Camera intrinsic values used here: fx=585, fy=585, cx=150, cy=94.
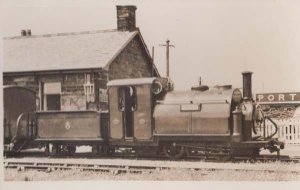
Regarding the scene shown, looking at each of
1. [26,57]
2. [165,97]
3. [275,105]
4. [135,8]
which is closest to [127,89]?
[165,97]

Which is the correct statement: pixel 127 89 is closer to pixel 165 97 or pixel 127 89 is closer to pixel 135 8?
pixel 165 97

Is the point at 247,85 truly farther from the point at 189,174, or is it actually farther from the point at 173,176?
the point at 173,176

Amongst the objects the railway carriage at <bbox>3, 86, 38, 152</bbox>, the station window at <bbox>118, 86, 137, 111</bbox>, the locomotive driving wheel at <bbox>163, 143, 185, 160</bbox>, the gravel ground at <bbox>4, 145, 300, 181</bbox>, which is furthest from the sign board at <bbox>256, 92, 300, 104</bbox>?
the railway carriage at <bbox>3, 86, 38, 152</bbox>

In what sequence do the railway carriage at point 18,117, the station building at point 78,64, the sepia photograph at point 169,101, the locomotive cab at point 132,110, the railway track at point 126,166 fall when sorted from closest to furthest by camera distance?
the railway track at point 126,166 → the sepia photograph at point 169,101 → the locomotive cab at point 132,110 → the railway carriage at point 18,117 → the station building at point 78,64

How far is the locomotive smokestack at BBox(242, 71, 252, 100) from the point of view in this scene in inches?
351

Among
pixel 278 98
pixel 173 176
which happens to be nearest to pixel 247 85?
pixel 278 98

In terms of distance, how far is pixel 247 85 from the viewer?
9.03 meters

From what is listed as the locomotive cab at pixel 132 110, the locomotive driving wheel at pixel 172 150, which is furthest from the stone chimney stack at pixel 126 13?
the locomotive driving wheel at pixel 172 150

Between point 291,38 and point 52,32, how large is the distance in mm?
3675

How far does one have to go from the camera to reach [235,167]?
829 cm

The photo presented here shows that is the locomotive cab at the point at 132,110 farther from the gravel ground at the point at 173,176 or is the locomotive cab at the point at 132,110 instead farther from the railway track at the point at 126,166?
the gravel ground at the point at 173,176

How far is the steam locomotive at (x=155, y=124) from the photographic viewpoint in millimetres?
8867

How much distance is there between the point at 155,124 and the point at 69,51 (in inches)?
97.6

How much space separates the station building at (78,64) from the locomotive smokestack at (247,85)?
1.75m
